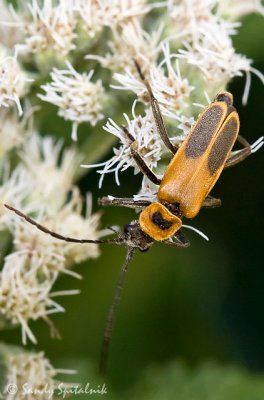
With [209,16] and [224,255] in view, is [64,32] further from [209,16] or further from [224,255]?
[224,255]

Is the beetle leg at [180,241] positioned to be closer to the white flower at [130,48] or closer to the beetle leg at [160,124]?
the beetle leg at [160,124]

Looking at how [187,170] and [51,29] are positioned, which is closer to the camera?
[187,170]

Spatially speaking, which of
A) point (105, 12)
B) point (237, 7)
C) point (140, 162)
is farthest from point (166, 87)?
point (237, 7)

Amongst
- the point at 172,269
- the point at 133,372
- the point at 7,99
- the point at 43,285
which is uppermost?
the point at 7,99

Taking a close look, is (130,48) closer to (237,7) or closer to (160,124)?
(160,124)

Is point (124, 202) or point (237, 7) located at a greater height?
point (237, 7)

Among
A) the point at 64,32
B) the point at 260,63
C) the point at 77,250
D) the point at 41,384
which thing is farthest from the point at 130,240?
the point at 260,63
